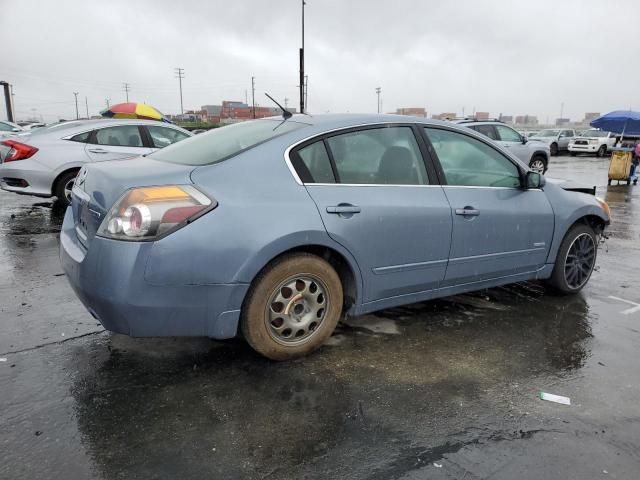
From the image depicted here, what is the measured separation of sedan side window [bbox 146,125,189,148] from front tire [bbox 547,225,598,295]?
6358mm

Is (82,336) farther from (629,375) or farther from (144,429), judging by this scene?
(629,375)

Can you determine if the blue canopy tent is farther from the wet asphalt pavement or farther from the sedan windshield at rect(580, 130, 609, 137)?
the sedan windshield at rect(580, 130, 609, 137)

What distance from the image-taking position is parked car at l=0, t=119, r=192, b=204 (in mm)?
7754

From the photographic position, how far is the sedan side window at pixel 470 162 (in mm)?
3801

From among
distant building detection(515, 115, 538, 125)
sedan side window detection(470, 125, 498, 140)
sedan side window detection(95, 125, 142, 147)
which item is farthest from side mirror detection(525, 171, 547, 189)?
distant building detection(515, 115, 538, 125)

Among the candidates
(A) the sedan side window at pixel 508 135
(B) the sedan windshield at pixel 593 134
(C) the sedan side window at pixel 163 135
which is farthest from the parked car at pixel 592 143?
(C) the sedan side window at pixel 163 135

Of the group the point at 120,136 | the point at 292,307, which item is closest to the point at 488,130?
the point at 120,136

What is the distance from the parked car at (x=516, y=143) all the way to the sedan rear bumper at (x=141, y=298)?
12.3 meters

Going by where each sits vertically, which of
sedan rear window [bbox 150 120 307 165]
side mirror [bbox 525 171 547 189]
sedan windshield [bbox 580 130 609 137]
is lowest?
side mirror [bbox 525 171 547 189]

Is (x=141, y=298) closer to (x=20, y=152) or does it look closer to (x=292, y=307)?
(x=292, y=307)

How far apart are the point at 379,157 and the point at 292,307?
1.19m

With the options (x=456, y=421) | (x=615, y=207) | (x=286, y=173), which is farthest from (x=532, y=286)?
(x=615, y=207)

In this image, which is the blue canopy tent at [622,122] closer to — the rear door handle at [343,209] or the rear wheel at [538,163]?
the rear wheel at [538,163]

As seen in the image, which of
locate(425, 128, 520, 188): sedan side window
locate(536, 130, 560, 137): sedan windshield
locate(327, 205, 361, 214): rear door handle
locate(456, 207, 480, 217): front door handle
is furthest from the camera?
locate(536, 130, 560, 137): sedan windshield
